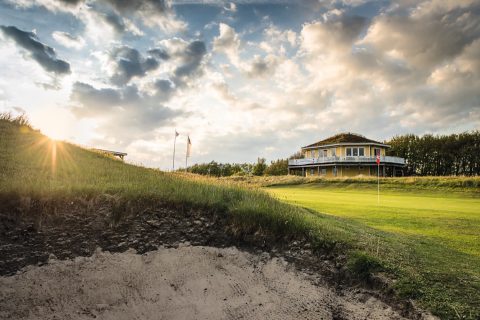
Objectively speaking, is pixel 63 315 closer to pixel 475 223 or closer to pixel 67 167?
pixel 67 167

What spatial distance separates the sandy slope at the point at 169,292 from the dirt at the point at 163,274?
17mm

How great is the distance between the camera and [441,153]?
228 feet

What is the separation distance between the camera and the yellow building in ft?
178

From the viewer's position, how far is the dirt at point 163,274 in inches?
209

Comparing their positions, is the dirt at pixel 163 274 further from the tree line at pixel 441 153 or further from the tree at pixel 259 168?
the tree at pixel 259 168

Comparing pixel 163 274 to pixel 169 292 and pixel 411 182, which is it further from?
pixel 411 182

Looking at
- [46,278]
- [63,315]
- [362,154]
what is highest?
Answer: [362,154]

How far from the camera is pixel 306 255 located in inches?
265

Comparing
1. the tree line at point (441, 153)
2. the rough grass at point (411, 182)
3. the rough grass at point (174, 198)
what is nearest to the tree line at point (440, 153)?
the tree line at point (441, 153)

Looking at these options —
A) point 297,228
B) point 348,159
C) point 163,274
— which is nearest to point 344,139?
point 348,159

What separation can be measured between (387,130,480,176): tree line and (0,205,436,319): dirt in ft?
240

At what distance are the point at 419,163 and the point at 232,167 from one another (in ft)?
158

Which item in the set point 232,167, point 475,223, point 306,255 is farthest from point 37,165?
point 232,167

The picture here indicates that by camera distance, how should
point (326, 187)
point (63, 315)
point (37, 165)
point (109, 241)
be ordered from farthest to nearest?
point (326, 187) → point (37, 165) → point (109, 241) → point (63, 315)
